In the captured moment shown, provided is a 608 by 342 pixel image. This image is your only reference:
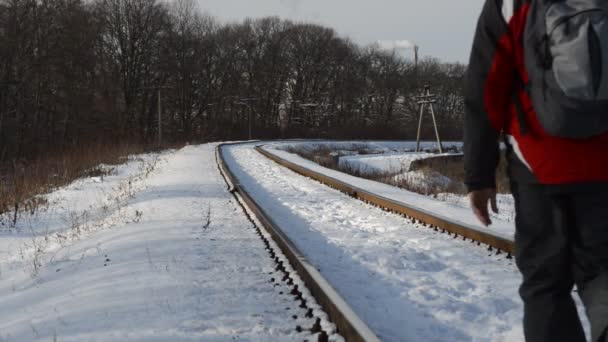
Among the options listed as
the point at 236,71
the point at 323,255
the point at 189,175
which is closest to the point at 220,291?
the point at 323,255

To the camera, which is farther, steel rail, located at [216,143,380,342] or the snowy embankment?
the snowy embankment

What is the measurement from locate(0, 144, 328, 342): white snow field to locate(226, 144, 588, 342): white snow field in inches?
22.7

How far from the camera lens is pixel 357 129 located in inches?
2301

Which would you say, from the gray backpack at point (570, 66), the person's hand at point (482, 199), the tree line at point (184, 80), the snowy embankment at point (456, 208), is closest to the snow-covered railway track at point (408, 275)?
the snowy embankment at point (456, 208)

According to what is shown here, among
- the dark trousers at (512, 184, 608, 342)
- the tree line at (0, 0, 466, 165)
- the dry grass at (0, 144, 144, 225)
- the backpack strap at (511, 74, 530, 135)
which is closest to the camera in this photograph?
the dark trousers at (512, 184, 608, 342)

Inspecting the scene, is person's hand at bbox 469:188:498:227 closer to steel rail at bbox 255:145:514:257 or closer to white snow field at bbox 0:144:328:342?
white snow field at bbox 0:144:328:342

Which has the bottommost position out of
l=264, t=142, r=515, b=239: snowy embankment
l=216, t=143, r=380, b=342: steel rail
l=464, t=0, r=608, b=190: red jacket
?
l=264, t=142, r=515, b=239: snowy embankment

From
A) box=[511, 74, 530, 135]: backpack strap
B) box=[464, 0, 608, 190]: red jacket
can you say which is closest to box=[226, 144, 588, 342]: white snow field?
Result: box=[464, 0, 608, 190]: red jacket

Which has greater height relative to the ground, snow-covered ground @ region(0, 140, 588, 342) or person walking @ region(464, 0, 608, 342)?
person walking @ region(464, 0, 608, 342)

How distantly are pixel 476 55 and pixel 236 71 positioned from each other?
206 feet

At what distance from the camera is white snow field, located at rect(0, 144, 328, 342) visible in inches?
117

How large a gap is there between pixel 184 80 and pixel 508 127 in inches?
2265

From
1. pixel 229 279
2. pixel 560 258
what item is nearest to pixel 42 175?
pixel 229 279

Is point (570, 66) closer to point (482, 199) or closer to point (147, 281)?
point (482, 199)
